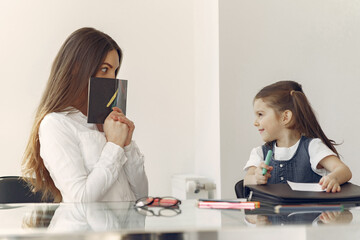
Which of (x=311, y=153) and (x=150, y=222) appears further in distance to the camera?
(x=311, y=153)

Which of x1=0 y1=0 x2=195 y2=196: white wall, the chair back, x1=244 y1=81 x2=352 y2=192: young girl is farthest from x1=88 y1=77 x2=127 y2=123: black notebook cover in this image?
x1=0 y1=0 x2=195 y2=196: white wall

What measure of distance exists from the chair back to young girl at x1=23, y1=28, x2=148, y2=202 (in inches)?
3.1

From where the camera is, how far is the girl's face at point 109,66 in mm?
1514

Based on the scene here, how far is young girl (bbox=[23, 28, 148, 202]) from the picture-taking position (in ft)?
4.24

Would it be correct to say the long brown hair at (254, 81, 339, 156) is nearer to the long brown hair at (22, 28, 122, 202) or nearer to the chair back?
the long brown hair at (22, 28, 122, 202)

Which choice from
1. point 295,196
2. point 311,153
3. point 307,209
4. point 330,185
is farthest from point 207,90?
point 307,209

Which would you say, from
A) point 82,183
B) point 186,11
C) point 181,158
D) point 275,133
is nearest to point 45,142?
point 82,183

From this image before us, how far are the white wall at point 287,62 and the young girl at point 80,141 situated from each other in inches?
30.3

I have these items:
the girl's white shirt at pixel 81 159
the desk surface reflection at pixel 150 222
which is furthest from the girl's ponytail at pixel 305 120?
the desk surface reflection at pixel 150 222

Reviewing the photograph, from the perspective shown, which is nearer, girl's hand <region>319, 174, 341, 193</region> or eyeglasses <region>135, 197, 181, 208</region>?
eyeglasses <region>135, 197, 181, 208</region>

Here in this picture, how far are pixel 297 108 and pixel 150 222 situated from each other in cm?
123

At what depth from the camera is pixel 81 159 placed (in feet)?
4.38

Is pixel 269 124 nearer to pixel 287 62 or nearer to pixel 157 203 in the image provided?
pixel 287 62

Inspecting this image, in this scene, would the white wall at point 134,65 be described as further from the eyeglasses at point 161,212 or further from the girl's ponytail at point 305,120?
the eyeglasses at point 161,212
